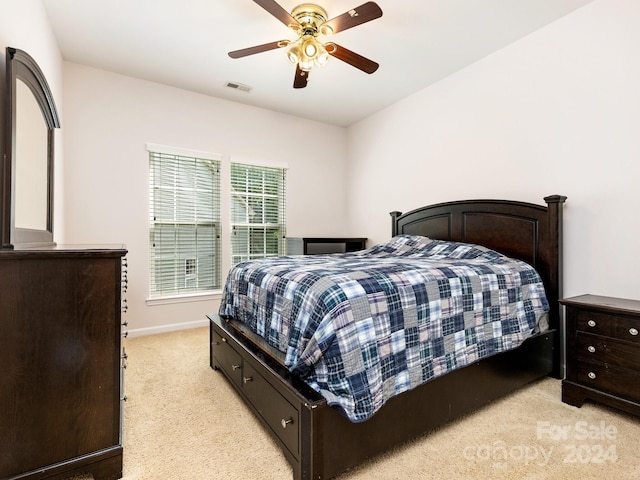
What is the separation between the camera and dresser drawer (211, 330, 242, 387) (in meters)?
2.07

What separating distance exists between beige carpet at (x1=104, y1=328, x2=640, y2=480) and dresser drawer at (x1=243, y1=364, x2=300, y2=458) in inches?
5.0

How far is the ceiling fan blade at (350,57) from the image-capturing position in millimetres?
2325

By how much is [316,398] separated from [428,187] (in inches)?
114

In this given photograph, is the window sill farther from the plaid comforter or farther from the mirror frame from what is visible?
the mirror frame

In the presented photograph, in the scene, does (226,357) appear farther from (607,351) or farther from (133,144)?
(133,144)

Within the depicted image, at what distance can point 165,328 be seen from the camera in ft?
11.9

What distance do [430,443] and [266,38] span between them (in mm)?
3102

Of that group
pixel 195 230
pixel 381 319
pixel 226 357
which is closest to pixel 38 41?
pixel 195 230

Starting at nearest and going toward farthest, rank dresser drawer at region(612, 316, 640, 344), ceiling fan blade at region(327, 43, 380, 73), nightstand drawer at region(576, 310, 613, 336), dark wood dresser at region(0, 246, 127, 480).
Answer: dark wood dresser at region(0, 246, 127, 480) < dresser drawer at region(612, 316, 640, 344) < nightstand drawer at region(576, 310, 613, 336) < ceiling fan blade at region(327, 43, 380, 73)

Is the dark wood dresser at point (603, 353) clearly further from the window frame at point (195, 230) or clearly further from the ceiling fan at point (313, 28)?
the window frame at point (195, 230)

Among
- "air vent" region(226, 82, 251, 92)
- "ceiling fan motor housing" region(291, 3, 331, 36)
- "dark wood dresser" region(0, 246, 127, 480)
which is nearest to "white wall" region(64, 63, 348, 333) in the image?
"air vent" region(226, 82, 251, 92)

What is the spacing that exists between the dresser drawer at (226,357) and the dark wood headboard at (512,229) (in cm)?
228

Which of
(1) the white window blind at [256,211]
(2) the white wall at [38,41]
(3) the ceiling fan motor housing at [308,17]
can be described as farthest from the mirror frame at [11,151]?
(1) the white window blind at [256,211]

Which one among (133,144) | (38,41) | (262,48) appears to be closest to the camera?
(38,41)
